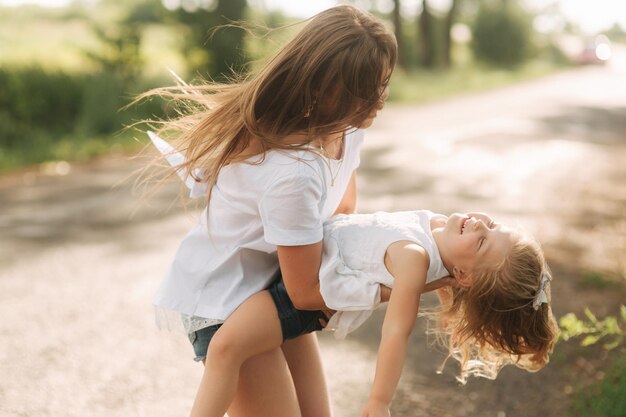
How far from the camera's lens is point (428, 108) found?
1764cm

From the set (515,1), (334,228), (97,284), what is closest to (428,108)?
(97,284)

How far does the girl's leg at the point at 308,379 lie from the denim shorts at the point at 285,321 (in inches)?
10.3

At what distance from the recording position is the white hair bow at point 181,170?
233 cm

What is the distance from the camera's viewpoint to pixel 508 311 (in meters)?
2.20

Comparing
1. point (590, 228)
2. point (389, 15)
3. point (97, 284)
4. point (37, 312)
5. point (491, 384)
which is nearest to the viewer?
point (491, 384)

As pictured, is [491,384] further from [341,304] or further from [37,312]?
[37,312]

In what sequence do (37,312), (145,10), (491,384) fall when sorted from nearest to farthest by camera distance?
(491,384)
(37,312)
(145,10)

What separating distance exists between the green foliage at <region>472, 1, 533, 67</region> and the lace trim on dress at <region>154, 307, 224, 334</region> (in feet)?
113

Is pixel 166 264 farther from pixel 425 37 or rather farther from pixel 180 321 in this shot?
pixel 425 37

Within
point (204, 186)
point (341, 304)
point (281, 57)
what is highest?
point (281, 57)

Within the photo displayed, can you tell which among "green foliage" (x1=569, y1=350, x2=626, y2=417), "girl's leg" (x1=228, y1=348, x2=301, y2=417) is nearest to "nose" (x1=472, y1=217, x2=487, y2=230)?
"girl's leg" (x1=228, y1=348, x2=301, y2=417)

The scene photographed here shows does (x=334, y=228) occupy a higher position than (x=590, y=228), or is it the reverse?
(x=334, y=228)

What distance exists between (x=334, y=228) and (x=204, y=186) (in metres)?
0.43


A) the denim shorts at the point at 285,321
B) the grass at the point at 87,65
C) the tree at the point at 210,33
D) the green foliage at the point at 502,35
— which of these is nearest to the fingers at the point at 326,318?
the denim shorts at the point at 285,321
